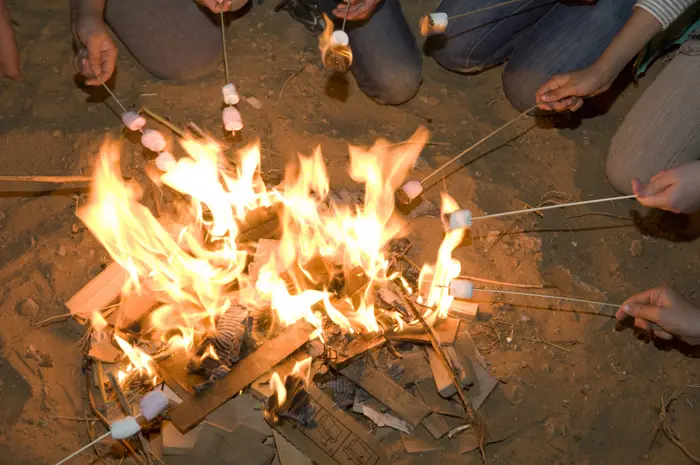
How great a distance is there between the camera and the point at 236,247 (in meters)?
2.93

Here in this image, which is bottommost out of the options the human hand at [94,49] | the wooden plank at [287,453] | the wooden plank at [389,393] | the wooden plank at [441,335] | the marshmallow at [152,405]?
the wooden plank at [287,453]

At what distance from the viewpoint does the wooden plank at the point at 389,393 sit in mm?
2617

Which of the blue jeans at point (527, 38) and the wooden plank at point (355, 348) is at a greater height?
the blue jeans at point (527, 38)


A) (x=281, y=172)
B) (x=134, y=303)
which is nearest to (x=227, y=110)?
(x=281, y=172)

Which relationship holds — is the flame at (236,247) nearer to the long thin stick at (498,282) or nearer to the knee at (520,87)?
the long thin stick at (498,282)

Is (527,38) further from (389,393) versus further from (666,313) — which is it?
(389,393)

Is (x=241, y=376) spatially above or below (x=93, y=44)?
below

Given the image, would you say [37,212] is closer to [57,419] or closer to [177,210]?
[177,210]

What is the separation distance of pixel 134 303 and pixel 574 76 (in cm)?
259

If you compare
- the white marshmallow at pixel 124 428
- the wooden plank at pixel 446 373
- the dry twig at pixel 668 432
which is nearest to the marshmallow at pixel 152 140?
the white marshmallow at pixel 124 428

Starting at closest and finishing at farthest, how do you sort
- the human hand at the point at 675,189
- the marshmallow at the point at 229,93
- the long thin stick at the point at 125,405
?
the long thin stick at the point at 125,405
the human hand at the point at 675,189
the marshmallow at the point at 229,93

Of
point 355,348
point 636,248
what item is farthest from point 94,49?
point 636,248

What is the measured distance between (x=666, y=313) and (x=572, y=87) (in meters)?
1.31

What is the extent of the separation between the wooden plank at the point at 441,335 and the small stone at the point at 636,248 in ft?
4.16
